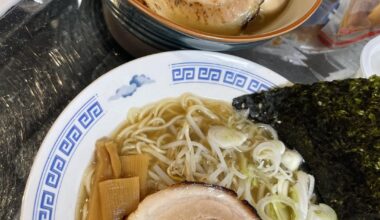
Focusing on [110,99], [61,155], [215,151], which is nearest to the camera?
[61,155]

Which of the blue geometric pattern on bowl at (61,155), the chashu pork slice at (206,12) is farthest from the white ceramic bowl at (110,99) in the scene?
the chashu pork slice at (206,12)

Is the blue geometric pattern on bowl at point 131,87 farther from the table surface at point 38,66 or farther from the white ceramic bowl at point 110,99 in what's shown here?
the table surface at point 38,66

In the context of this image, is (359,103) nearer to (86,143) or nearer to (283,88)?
(283,88)

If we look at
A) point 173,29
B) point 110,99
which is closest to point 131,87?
point 110,99

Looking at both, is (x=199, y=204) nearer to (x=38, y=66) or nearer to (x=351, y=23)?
(x=38, y=66)

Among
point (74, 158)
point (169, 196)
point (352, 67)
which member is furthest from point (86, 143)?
point (352, 67)

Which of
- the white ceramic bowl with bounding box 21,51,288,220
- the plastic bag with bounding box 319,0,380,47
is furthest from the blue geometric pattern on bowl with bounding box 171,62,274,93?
the plastic bag with bounding box 319,0,380,47

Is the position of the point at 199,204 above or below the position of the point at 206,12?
below

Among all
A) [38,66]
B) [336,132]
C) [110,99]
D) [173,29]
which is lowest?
[336,132]
